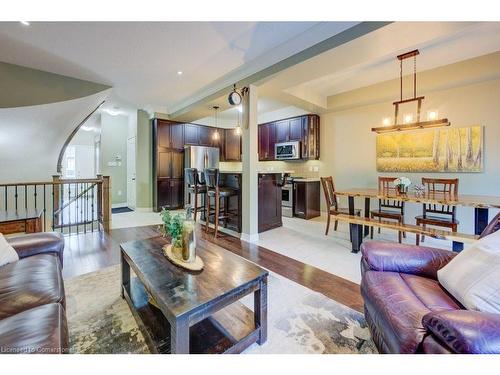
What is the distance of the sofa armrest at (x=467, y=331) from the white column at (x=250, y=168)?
9.21ft

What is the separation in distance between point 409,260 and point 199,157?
18.2ft

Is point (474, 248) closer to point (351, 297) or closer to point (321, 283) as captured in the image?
point (351, 297)

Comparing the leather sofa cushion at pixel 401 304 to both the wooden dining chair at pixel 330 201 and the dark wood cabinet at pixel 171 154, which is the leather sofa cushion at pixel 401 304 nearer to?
the wooden dining chair at pixel 330 201

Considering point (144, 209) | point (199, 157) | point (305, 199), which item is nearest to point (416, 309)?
point (305, 199)

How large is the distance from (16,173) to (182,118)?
141 inches

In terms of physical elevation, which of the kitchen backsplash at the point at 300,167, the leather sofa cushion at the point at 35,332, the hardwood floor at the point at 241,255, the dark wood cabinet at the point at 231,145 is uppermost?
the dark wood cabinet at the point at 231,145

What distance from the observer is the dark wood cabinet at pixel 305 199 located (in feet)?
17.0

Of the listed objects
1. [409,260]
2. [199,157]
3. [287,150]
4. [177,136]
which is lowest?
[409,260]

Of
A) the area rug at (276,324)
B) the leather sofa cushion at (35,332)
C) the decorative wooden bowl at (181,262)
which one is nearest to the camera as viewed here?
the leather sofa cushion at (35,332)

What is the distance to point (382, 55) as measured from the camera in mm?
2744

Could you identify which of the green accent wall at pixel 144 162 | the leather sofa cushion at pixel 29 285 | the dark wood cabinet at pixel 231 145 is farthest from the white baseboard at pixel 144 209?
the leather sofa cushion at pixel 29 285

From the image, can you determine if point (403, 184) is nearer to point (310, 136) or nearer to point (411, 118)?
point (411, 118)

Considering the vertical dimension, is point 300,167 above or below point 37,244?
above
